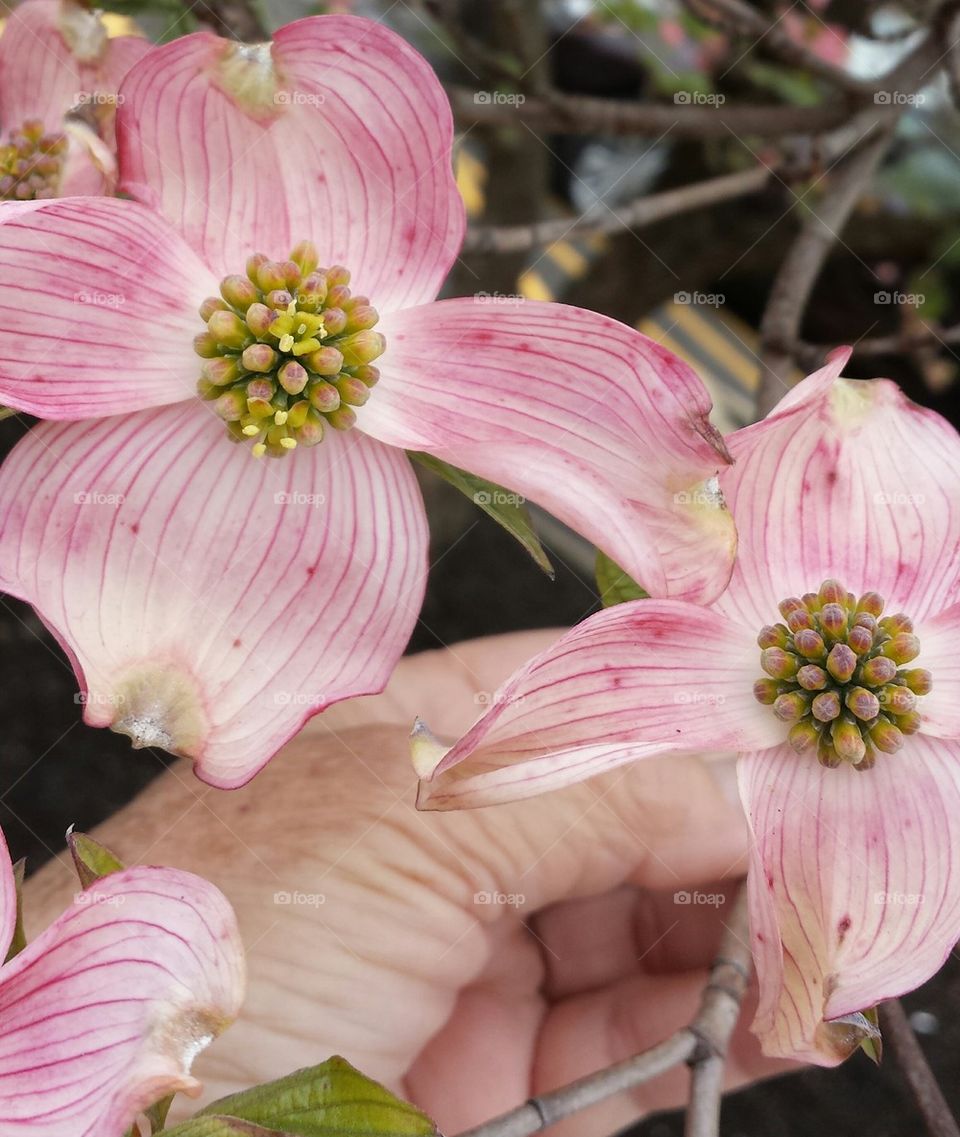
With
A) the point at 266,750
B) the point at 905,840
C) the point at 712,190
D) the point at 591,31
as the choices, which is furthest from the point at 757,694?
the point at 591,31

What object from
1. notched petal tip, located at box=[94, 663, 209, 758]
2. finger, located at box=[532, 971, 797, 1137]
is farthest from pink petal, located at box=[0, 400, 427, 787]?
finger, located at box=[532, 971, 797, 1137]

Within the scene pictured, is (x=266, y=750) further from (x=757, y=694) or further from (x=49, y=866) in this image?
(x=49, y=866)

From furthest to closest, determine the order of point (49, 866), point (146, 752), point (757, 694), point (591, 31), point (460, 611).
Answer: point (591, 31) < point (460, 611) < point (146, 752) < point (49, 866) < point (757, 694)

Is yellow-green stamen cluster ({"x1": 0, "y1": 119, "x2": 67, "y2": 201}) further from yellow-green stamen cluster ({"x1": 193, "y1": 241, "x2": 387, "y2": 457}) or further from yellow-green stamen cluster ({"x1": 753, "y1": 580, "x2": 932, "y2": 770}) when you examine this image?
yellow-green stamen cluster ({"x1": 753, "y1": 580, "x2": 932, "y2": 770})

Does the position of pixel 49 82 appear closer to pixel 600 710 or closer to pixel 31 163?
pixel 31 163

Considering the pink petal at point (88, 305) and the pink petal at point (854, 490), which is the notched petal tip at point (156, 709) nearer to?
the pink petal at point (88, 305)

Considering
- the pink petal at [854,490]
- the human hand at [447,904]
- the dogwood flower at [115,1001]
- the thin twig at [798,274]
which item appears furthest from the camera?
the thin twig at [798,274]

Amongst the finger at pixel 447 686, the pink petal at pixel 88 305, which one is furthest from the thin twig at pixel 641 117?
the pink petal at pixel 88 305
